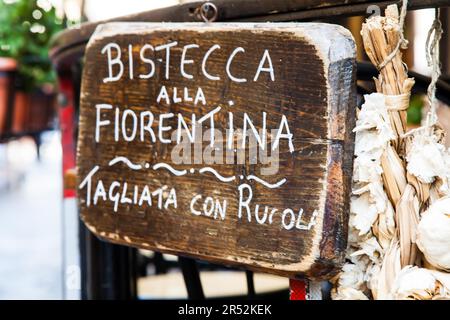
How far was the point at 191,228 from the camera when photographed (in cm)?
139

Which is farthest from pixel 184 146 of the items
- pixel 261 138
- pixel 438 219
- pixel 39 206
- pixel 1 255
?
pixel 39 206

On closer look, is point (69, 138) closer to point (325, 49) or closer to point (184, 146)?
point (184, 146)

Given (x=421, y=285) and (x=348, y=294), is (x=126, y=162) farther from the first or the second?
(x=421, y=285)

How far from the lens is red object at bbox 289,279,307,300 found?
51.3 inches

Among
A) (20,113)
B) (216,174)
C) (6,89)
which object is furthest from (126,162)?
(20,113)

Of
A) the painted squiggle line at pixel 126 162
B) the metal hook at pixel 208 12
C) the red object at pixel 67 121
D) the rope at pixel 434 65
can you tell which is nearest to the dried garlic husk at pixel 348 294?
the rope at pixel 434 65

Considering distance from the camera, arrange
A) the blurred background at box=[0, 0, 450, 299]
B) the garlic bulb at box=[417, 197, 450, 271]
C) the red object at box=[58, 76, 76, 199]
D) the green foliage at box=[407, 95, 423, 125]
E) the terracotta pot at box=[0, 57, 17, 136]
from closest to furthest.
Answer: the garlic bulb at box=[417, 197, 450, 271] → the red object at box=[58, 76, 76, 199] → the blurred background at box=[0, 0, 450, 299] → the green foliage at box=[407, 95, 423, 125] → the terracotta pot at box=[0, 57, 17, 136]

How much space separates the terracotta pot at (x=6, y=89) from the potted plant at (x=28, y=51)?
0.12ft

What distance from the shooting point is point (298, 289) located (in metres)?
1.30

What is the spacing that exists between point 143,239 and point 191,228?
16 centimetres

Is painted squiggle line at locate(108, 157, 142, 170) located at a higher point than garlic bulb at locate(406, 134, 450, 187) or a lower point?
lower

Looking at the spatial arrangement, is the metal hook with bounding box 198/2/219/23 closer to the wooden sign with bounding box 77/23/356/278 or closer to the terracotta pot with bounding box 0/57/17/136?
the wooden sign with bounding box 77/23/356/278

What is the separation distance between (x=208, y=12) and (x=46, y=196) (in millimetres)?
6527

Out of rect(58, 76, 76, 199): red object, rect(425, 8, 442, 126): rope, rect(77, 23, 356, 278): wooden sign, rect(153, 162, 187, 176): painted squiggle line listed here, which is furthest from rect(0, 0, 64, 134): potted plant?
rect(425, 8, 442, 126): rope
